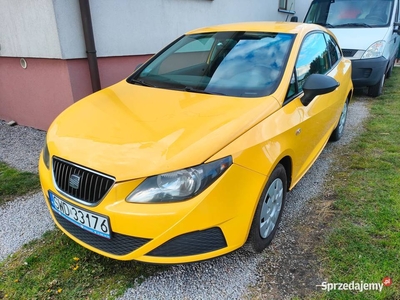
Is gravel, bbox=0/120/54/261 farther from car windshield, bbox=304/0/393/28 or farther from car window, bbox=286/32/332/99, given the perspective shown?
car windshield, bbox=304/0/393/28

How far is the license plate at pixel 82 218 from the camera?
178cm

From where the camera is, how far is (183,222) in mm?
1683

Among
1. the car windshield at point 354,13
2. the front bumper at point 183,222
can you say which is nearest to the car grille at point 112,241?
the front bumper at point 183,222

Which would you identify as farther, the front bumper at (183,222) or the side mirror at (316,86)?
the side mirror at (316,86)

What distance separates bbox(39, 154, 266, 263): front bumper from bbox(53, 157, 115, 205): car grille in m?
0.04

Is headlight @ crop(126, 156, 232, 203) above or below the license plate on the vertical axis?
above

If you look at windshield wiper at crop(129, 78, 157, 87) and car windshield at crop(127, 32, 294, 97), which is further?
windshield wiper at crop(129, 78, 157, 87)

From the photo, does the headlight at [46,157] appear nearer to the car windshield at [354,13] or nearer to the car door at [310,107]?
the car door at [310,107]

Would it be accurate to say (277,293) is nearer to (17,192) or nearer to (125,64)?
(17,192)

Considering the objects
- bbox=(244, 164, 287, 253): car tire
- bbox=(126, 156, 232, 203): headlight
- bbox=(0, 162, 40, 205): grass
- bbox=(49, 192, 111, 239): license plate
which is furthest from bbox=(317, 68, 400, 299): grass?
bbox=(0, 162, 40, 205): grass

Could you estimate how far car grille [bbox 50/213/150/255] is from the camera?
5.79 ft

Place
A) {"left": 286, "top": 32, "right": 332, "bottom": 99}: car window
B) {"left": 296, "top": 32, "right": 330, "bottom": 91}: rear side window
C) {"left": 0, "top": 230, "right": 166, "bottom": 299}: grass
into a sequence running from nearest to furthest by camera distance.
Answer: {"left": 0, "top": 230, "right": 166, "bottom": 299}: grass, {"left": 286, "top": 32, "right": 332, "bottom": 99}: car window, {"left": 296, "top": 32, "right": 330, "bottom": 91}: rear side window

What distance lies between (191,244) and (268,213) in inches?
27.0

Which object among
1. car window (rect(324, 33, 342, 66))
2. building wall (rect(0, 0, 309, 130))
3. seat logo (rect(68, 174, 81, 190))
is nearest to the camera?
seat logo (rect(68, 174, 81, 190))
